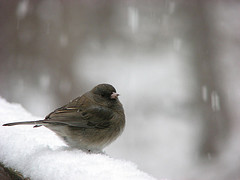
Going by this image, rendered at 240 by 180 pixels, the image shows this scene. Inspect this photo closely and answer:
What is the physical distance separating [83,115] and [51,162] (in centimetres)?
93

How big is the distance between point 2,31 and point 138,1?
3.86 m

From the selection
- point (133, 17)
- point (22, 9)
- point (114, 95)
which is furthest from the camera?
point (133, 17)

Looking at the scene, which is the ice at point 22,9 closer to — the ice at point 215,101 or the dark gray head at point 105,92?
the ice at point 215,101

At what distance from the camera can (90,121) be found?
260 cm

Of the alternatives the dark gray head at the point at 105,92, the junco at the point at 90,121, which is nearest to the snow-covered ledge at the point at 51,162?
the junco at the point at 90,121

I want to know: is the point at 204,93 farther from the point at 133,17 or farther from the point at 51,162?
the point at 51,162

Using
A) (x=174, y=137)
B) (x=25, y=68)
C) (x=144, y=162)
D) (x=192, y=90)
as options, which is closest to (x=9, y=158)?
(x=144, y=162)

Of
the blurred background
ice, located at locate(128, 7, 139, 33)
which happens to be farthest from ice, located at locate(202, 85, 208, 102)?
ice, located at locate(128, 7, 139, 33)

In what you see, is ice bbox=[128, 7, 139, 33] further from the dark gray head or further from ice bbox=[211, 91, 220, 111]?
the dark gray head

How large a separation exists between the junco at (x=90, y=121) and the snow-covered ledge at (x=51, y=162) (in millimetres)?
179

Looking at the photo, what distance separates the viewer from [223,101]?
7250 mm

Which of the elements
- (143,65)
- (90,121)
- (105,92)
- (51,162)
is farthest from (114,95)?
(143,65)

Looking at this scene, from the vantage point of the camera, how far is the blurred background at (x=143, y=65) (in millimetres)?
6898

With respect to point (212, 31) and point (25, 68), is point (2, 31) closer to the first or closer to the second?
point (25, 68)
